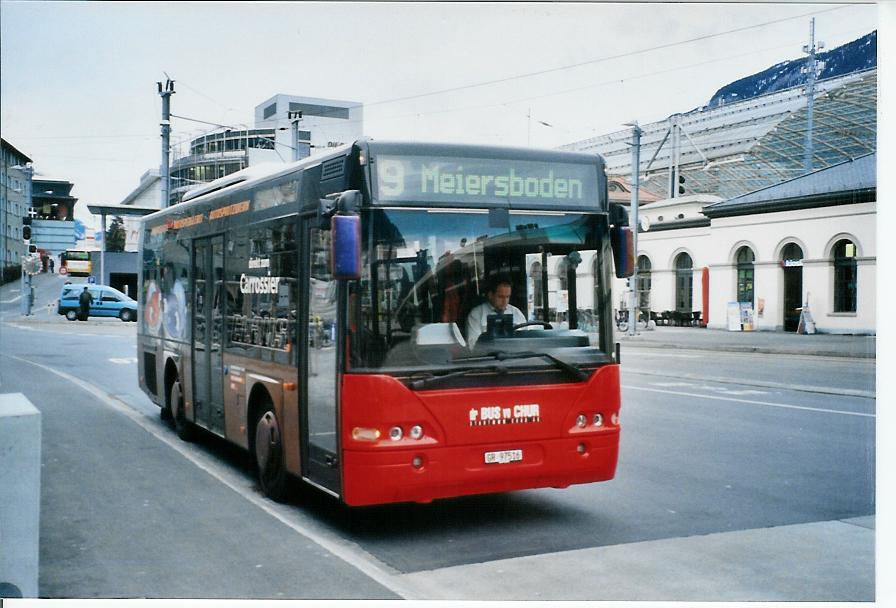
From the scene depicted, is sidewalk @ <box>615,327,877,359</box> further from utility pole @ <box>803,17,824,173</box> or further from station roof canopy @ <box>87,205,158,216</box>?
station roof canopy @ <box>87,205,158,216</box>

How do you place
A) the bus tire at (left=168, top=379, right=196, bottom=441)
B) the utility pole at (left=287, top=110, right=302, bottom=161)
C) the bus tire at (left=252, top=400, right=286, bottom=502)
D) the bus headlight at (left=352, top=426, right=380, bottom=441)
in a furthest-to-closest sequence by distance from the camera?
the bus tire at (left=168, top=379, right=196, bottom=441)
the utility pole at (left=287, top=110, right=302, bottom=161)
the bus tire at (left=252, top=400, right=286, bottom=502)
the bus headlight at (left=352, top=426, right=380, bottom=441)

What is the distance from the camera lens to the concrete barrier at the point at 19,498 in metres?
5.25

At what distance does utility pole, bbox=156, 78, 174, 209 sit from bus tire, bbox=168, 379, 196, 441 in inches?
86.9

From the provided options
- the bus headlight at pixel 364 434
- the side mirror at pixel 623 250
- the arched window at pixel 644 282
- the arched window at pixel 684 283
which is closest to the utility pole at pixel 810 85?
the side mirror at pixel 623 250

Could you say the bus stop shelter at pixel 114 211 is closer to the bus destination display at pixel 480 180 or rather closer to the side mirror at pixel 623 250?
the bus destination display at pixel 480 180

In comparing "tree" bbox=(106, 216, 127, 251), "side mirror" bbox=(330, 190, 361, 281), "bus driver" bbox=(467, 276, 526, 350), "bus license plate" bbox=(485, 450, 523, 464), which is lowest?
"bus license plate" bbox=(485, 450, 523, 464)

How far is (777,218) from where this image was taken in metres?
14.1

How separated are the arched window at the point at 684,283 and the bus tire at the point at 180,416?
7.10 meters

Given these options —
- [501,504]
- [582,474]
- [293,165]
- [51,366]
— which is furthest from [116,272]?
[582,474]

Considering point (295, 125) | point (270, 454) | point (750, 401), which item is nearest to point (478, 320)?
point (270, 454)

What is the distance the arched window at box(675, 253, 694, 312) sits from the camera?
14751 mm

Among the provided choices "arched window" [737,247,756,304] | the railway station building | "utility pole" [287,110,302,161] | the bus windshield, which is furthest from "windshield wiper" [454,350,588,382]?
"arched window" [737,247,756,304]

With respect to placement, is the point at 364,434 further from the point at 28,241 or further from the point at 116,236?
the point at 116,236

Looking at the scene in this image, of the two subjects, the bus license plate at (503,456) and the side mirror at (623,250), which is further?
the side mirror at (623,250)
